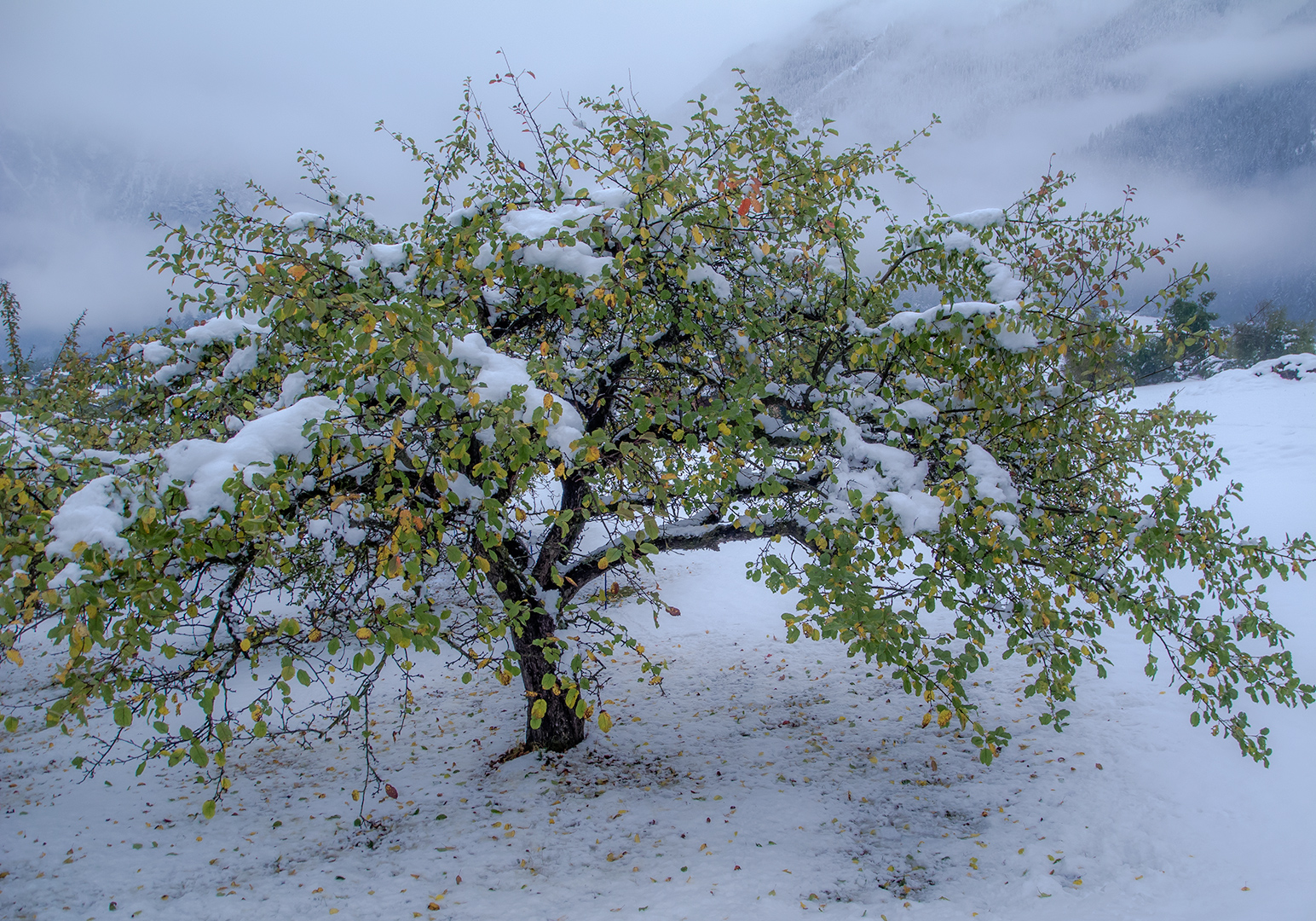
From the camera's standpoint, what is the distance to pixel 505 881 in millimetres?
4914

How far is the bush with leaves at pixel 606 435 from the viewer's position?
3.02 metres

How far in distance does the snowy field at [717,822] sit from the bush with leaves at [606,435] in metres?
1.09

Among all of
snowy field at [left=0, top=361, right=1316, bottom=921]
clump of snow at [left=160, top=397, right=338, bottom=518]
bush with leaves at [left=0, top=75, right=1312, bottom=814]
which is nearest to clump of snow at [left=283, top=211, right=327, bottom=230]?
bush with leaves at [left=0, top=75, right=1312, bottom=814]

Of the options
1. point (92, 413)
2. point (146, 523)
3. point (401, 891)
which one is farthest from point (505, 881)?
point (92, 413)

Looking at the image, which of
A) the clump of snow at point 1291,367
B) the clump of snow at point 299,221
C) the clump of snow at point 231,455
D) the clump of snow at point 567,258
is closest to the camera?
the clump of snow at point 231,455

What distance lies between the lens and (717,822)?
5.63 meters

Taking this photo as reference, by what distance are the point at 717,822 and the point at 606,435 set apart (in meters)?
4.23

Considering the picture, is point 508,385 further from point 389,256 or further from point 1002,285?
point 1002,285

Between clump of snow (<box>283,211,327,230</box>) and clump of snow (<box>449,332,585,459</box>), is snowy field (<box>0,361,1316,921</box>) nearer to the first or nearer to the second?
clump of snow (<box>449,332,585,459</box>)

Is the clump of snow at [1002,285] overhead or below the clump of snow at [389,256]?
below

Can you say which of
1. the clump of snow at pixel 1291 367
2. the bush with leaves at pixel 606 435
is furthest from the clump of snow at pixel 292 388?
the clump of snow at pixel 1291 367

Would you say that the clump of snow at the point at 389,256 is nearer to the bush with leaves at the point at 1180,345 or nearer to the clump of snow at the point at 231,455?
the clump of snow at the point at 231,455

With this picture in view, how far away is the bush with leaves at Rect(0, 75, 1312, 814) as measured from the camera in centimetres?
302

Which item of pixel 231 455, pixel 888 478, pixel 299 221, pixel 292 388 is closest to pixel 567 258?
pixel 292 388
